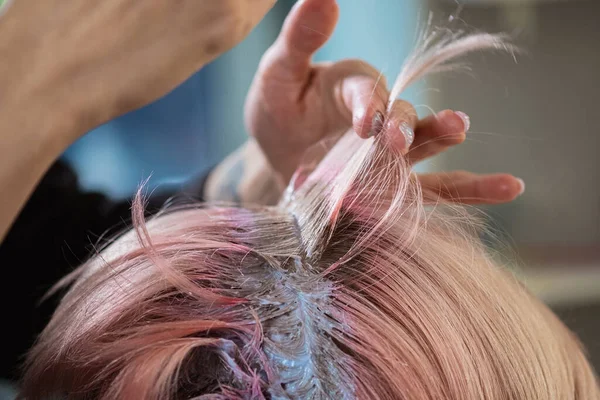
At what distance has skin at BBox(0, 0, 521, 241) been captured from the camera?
0.53 meters

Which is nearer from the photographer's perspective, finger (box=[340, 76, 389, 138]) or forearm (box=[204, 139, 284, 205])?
finger (box=[340, 76, 389, 138])

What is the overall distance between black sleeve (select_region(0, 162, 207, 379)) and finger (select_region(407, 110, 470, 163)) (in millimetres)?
421

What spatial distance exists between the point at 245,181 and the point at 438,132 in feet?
1.47

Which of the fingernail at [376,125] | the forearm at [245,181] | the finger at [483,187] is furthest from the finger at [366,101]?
the forearm at [245,181]

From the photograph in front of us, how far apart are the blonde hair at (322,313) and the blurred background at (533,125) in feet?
2.10

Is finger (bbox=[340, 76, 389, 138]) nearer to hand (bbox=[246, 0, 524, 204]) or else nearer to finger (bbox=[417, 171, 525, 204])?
hand (bbox=[246, 0, 524, 204])

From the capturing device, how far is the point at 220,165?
951 millimetres

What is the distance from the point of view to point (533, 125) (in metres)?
1.13

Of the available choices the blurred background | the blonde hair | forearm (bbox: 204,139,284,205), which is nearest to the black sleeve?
forearm (bbox: 204,139,284,205)

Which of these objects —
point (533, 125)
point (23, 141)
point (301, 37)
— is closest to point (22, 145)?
point (23, 141)

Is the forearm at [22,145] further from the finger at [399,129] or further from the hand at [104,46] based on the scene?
the finger at [399,129]

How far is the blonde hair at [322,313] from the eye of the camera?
0.37m

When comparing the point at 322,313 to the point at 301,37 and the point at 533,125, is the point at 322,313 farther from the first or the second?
the point at 533,125

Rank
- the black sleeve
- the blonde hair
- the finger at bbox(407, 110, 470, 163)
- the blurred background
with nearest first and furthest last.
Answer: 1. the blonde hair
2. the finger at bbox(407, 110, 470, 163)
3. the black sleeve
4. the blurred background
